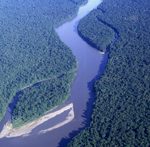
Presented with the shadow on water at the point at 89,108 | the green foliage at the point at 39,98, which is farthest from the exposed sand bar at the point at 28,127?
the shadow on water at the point at 89,108

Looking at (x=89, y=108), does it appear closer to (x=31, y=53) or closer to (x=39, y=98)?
(x=39, y=98)

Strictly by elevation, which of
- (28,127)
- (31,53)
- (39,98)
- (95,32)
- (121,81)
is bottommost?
(95,32)

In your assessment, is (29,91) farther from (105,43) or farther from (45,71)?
(105,43)

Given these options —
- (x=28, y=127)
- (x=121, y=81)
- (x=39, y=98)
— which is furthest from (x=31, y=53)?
(x=28, y=127)

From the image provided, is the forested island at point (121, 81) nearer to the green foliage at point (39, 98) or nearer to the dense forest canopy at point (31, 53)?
the green foliage at point (39, 98)

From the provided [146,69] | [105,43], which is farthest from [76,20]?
[146,69]

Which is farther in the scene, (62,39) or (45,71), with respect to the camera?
(62,39)
